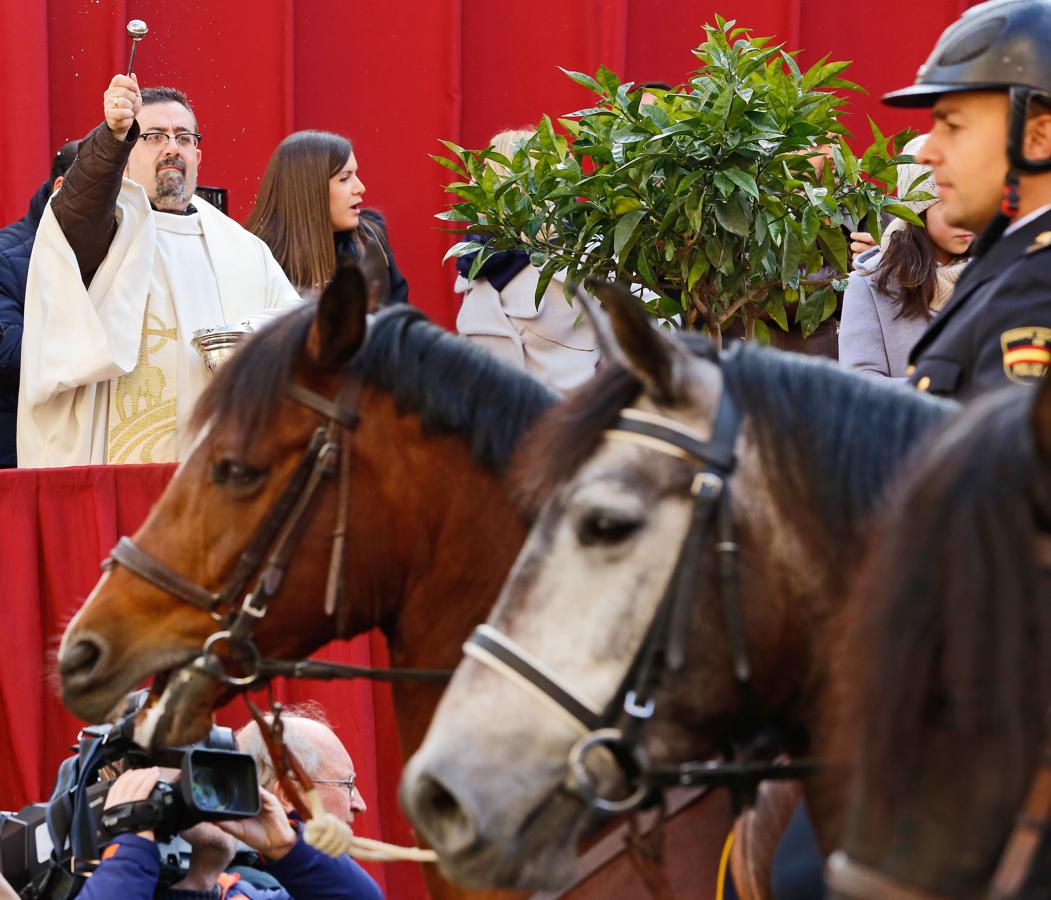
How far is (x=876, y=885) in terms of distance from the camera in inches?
56.6

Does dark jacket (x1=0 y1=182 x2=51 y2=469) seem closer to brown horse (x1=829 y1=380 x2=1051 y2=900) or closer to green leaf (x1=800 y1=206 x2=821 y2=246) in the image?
green leaf (x1=800 y1=206 x2=821 y2=246)

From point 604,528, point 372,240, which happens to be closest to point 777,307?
point 372,240

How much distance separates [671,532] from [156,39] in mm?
5791

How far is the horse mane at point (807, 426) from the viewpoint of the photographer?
203cm

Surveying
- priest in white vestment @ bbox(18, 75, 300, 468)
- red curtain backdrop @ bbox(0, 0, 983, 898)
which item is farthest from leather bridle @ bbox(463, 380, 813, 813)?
red curtain backdrop @ bbox(0, 0, 983, 898)

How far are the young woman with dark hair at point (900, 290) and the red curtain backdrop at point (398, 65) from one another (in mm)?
3016

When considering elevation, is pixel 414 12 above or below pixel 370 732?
above

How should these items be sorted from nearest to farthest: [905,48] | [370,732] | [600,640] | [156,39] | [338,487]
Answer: [600,640] < [338,487] < [370,732] < [156,39] < [905,48]

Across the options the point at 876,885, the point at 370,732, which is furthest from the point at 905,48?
the point at 876,885

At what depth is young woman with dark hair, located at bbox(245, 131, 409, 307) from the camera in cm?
583

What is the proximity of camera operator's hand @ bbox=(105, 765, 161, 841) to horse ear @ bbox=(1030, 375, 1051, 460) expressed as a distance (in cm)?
216

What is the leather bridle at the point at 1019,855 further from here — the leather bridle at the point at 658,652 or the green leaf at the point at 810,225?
the green leaf at the point at 810,225

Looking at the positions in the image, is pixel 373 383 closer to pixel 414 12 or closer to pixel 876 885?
pixel 876 885

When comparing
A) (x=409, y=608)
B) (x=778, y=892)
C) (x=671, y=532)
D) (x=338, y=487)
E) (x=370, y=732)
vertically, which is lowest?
(x=370, y=732)
